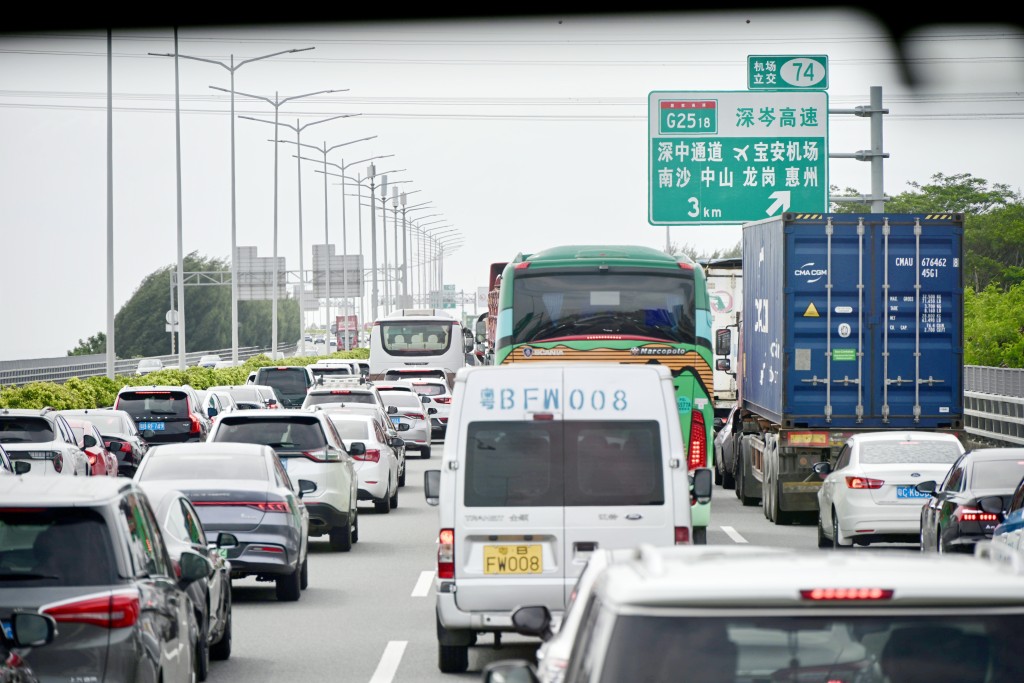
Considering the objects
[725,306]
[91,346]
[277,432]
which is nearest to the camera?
[277,432]

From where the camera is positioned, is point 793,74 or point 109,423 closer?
point 109,423

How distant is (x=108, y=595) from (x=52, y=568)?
0.38 m

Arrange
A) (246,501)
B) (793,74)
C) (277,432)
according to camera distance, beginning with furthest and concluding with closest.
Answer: (793,74)
(277,432)
(246,501)

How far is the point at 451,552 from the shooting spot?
11.8 m

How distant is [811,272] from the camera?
80.5 ft

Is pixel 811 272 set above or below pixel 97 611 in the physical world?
above

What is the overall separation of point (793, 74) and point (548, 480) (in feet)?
79.9

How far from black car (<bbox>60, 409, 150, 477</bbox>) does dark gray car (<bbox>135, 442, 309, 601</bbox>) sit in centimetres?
1452

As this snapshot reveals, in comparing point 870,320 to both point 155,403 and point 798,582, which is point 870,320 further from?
point 798,582

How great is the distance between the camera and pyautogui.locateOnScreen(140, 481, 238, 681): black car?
38.6ft

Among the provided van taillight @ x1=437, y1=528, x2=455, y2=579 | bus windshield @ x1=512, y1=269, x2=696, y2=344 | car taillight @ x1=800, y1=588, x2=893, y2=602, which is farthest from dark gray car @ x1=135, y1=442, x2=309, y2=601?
car taillight @ x1=800, y1=588, x2=893, y2=602

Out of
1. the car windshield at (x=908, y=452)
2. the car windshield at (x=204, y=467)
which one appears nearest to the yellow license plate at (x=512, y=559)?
the car windshield at (x=204, y=467)

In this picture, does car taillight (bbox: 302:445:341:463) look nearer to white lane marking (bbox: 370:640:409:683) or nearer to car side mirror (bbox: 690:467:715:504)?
white lane marking (bbox: 370:640:409:683)

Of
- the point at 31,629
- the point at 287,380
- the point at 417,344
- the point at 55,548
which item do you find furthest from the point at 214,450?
the point at 417,344
